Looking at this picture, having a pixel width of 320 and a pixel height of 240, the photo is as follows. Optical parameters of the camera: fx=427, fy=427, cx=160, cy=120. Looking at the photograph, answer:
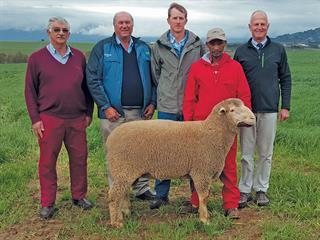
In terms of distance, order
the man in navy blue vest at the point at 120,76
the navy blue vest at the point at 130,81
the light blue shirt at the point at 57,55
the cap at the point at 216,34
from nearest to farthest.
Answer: the cap at the point at 216,34 → the light blue shirt at the point at 57,55 → the man in navy blue vest at the point at 120,76 → the navy blue vest at the point at 130,81

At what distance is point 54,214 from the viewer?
604 cm

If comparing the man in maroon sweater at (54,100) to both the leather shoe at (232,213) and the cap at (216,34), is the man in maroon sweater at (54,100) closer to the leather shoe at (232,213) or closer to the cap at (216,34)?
the cap at (216,34)

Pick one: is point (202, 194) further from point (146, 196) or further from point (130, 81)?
point (130, 81)

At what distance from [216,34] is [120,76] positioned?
4.77 feet

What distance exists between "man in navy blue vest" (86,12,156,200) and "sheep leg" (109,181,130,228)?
1037 mm

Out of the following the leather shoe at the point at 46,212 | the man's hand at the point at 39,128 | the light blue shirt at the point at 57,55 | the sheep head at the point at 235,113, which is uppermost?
the light blue shirt at the point at 57,55

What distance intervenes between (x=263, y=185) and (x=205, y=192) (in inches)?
49.8

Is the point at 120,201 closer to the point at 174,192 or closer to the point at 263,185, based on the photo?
the point at 174,192

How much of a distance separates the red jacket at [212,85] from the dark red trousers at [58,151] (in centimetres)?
158

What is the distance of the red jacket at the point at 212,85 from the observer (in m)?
5.53

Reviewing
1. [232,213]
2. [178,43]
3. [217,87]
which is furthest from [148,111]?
[232,213]

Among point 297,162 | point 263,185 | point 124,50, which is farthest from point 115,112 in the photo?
point 297,162

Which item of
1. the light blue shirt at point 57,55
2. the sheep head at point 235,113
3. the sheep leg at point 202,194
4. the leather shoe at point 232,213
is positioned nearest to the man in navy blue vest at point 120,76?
the light blue shirt at point 57,55

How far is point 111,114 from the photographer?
5.93 metres
